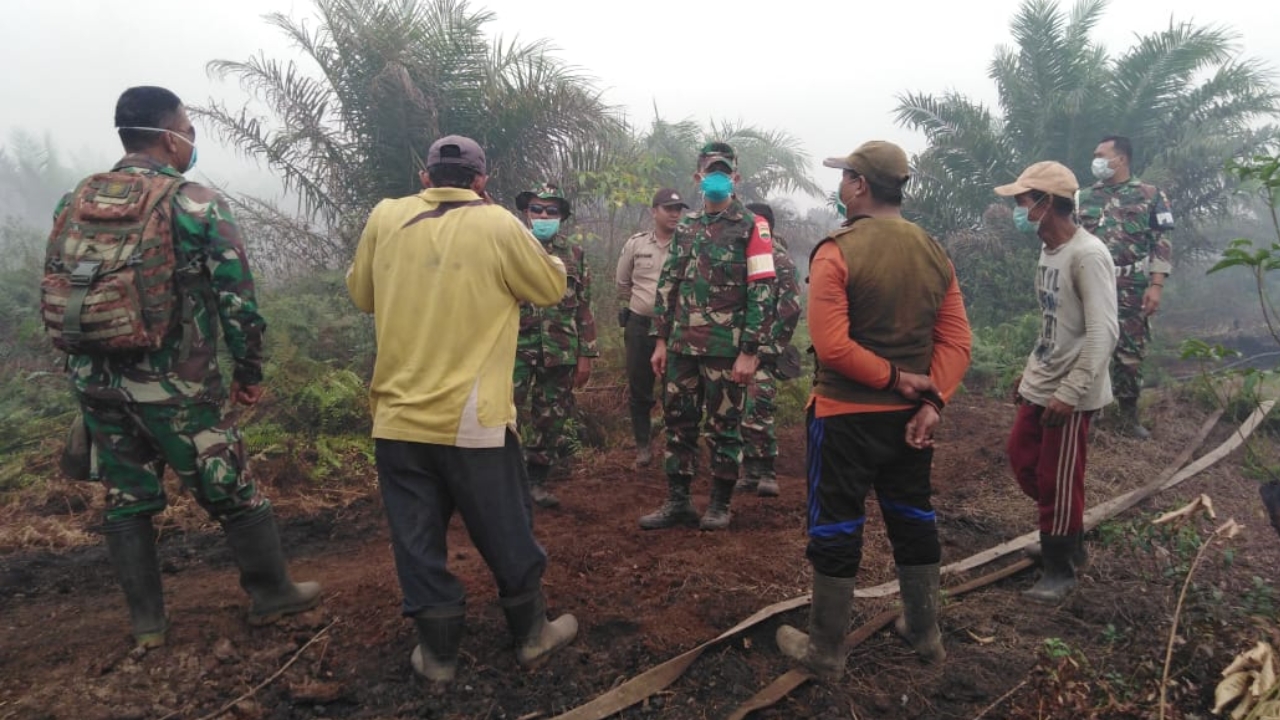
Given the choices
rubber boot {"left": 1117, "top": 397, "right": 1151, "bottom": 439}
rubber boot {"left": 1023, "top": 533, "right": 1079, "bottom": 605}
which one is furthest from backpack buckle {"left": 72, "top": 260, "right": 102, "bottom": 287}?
rubber boot {"left": 1117, "top": 397, "right": 1151, "bottom": 439}

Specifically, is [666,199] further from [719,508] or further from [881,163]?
[881,163]

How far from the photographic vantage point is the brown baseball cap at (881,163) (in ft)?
9.30

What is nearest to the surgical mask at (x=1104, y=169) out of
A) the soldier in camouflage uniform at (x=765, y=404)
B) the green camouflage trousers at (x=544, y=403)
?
the soldier in camouflage uniform at (x=765, y=404)

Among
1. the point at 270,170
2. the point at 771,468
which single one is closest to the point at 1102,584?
the point at 771,468

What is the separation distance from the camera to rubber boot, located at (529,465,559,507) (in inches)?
199

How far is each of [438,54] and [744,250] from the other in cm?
536

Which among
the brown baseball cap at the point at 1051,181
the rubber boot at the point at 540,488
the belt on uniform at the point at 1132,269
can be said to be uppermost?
the brown baseball cap at the point at 1051,181

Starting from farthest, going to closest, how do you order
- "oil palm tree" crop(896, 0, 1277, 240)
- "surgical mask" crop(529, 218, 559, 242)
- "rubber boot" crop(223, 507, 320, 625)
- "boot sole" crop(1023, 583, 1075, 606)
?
1. "oil palm tree" crop(896, 0, 1277, 240)
2. "surgical mask" crop(529, 218, 559, 242)
3. "boot sole" crop(1023, 583, 1075, 606)
4. "rubber boot" crop(223, 507, 320, 625)

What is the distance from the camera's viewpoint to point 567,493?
17.7 feet

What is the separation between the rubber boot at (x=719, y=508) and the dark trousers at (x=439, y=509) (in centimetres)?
183

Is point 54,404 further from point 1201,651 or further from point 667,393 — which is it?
point 1201,651

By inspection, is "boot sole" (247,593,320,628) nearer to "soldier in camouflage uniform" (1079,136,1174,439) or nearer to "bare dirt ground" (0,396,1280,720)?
"bare dirt ground" (0,396,1280,720)

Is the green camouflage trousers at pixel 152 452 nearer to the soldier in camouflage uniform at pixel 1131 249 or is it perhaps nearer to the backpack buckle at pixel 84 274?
the backpack buckle at pixel 84 274

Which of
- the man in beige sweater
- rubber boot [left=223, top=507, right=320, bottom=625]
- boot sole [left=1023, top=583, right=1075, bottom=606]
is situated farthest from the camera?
boot sole [left=1023, top=583, right=1075, bottom=606]
